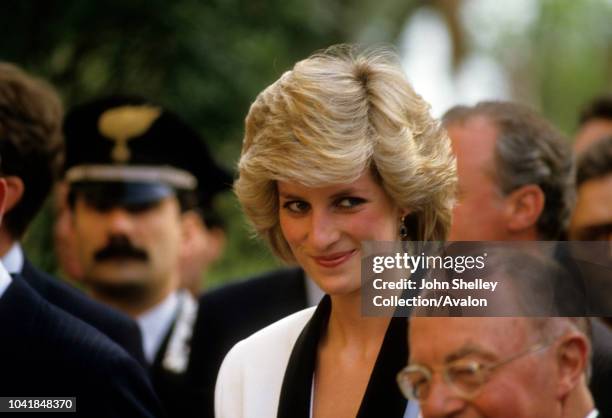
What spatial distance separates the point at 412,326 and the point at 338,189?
1.42ft

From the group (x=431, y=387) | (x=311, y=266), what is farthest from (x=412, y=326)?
(x=311, y=266)

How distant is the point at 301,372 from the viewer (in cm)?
309

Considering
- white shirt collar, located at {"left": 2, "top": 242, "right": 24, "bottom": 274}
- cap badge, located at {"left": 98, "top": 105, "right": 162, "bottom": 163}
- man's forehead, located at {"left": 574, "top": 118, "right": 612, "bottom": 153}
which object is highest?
man's forehead, located at {"left": 574, "top": 118, "right": 612, "bottom": 153}

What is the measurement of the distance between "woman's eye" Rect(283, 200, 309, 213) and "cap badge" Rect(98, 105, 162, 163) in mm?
2376

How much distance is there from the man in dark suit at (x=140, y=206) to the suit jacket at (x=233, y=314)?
0.31 m

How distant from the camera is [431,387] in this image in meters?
2.57

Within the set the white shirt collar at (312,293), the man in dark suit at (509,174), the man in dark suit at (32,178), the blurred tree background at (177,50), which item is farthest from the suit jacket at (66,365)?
the blurred tree background at (177,50)

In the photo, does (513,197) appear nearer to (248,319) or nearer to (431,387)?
(248,319)

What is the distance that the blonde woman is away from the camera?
3.03 m

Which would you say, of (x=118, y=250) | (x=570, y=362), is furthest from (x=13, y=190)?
(x=570, y=362)

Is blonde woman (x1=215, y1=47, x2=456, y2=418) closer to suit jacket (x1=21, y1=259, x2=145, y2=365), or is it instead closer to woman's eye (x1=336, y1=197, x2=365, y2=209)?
woman's eye (x1=336, y1=197, x2=365, y2=209)

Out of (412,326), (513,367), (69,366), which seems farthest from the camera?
(69,366)

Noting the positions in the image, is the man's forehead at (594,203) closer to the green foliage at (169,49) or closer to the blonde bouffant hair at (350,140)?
the blonde bouffant hair at (350,140)

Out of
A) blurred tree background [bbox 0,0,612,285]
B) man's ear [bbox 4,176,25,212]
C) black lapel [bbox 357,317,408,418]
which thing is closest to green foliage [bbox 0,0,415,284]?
blurred tree background [bbox 0,0,612,285]
